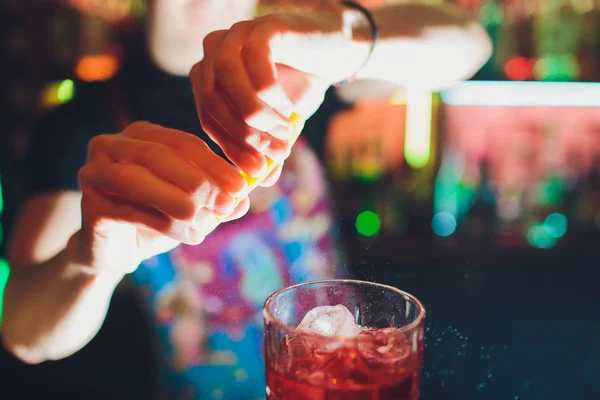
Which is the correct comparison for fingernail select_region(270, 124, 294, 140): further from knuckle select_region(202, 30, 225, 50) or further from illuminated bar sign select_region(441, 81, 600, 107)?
illuminated bar sign select_region(441, 81, 600, 107)

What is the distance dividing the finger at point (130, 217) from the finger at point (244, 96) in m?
0.16

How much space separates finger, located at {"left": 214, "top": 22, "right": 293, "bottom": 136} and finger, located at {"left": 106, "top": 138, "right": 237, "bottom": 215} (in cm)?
7

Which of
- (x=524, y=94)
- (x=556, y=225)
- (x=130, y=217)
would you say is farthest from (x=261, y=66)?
(x=556, y=225)

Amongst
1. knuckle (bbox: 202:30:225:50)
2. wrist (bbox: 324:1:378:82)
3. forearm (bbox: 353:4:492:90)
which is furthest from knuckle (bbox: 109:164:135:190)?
forearm (bbox: 353:4:492:90)

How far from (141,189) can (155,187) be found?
24 millimetres

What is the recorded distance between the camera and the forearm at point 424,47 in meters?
1.24

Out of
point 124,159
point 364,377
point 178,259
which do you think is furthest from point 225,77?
point 178,259

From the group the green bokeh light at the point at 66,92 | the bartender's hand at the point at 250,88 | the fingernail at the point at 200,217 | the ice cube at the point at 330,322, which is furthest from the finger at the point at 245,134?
the green bokeh light at the point at 66,92

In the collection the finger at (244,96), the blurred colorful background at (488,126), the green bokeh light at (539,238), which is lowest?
the green bokeh light at (539,238)

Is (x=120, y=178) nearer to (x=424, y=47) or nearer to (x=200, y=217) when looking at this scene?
(x=200, y=217)

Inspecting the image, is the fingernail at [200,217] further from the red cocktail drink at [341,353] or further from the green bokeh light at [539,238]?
the green bokeh light at [539,238]

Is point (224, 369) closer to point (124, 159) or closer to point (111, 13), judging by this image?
point (124, 159)

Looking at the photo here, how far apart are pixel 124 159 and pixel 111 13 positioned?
199 cm

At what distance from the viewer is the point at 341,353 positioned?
573mm
